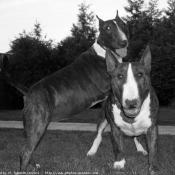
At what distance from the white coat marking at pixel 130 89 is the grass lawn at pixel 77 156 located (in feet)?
3.81

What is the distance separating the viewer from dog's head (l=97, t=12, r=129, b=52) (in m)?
4.92

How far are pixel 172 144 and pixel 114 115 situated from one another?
303 cm

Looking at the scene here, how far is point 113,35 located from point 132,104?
159cm

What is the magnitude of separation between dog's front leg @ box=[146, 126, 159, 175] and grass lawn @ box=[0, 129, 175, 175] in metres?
0.12

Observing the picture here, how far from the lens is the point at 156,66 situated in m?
20.8

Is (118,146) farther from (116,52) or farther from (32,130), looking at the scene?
(116,52)

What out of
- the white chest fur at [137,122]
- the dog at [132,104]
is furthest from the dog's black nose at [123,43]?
the white chest fur at [137,122]

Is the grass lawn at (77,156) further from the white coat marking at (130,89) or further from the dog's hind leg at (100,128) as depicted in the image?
the white coat marking at (130,89)

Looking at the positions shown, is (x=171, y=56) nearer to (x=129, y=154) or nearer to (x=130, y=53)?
(x=130, y=53)

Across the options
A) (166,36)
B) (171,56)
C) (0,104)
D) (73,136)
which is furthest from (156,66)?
(73,136)

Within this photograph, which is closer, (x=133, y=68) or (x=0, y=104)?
(x=133, y=68)

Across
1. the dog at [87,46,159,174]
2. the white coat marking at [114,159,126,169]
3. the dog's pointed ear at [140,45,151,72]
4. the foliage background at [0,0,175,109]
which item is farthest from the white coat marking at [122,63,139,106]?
the foliage background at [0,0,175,109]

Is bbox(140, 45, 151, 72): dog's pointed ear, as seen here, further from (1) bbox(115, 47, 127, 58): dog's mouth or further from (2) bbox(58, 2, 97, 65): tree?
(2) bbox(58, 2, 97, 65): tree

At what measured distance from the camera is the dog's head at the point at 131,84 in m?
3.73
